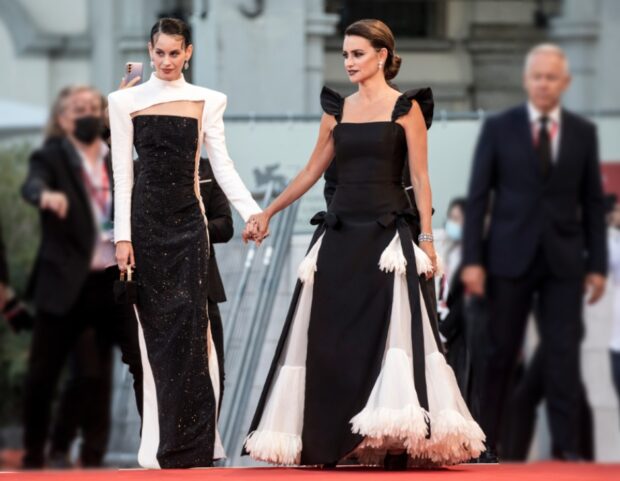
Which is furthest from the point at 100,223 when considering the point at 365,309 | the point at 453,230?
the point at 453,230

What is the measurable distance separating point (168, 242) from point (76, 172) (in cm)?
61

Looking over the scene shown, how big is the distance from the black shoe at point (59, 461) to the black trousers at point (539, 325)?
6.14 ft

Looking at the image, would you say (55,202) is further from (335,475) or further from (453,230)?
(453,230)

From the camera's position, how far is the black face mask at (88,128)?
309 inches

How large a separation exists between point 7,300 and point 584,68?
248 inches

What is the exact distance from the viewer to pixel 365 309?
7301 millimetres

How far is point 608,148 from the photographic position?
32.4 feet

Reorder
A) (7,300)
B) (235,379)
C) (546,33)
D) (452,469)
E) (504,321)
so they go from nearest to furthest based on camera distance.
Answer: (504,321) → (452,469) → (7,300) → (235,379) → (546,33)

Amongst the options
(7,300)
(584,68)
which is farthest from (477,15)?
(7,300)

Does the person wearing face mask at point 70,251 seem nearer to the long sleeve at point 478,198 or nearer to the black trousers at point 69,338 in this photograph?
the black trousers at point 69,338

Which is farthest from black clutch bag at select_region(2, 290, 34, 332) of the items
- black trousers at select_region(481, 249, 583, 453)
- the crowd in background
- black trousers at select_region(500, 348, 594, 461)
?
black trousers at select_region(481, 249, 583, 453)

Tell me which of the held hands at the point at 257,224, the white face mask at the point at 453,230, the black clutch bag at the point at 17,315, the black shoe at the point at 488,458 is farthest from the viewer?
the white face mask at the point at 453,230

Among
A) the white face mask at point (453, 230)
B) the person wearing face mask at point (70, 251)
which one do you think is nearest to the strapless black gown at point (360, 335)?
the person wearing face mask at point (70, 251)

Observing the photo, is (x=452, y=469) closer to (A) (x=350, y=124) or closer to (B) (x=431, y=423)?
(B) (x=431, y=423)
